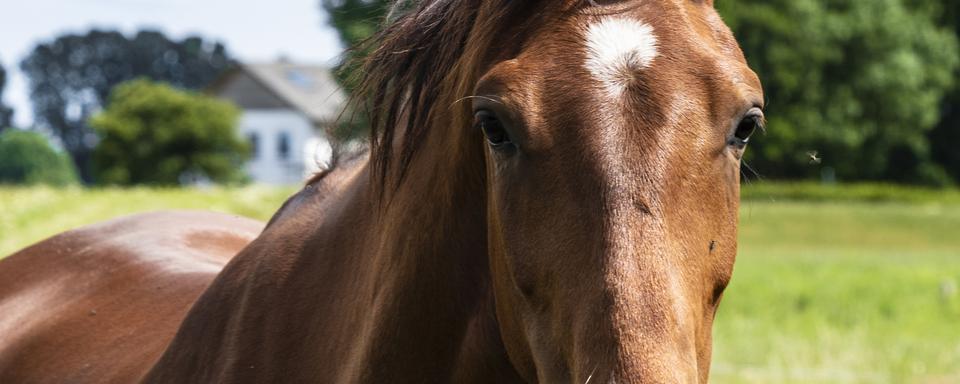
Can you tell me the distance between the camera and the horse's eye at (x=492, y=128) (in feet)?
5.86

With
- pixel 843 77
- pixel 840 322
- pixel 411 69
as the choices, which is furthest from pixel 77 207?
pixel 843 77

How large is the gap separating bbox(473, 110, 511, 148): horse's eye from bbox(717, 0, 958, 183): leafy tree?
1719 inches

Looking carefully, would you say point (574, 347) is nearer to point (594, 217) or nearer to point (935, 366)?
point (594, 217)

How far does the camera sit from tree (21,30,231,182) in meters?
75.4

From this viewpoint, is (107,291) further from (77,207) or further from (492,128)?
(77,207)

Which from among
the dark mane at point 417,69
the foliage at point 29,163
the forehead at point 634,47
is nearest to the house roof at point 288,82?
the foliage at point 29,163

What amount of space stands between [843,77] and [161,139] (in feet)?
99.3

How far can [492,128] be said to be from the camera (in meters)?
1.79

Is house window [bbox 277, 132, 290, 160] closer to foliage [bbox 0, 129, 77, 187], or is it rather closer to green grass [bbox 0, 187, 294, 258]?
foliage [bbox 0, 129, 77, 187]

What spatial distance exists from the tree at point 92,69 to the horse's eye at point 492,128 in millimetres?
75933

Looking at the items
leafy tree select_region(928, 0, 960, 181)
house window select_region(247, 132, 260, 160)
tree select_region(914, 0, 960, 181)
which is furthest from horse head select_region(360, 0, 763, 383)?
house window select_region(247, 132, 260, 160)

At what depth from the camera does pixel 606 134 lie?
1.66 metres

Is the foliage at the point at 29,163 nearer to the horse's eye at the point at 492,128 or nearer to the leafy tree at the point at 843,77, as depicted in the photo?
the leafy tree at the point at 843,77

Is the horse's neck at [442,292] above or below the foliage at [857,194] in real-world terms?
above
